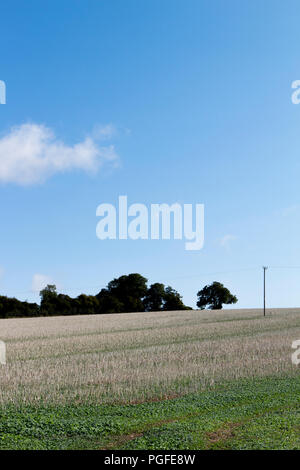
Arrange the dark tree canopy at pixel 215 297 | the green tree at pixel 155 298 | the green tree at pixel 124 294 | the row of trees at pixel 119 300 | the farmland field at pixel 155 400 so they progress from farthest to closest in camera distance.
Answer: the dark tree canopy at pixel 215 297 < the green tree at pixel 155 298 < the green tree at pixel 124 294 < the row of trees at pixel 119 300 < the farmland field at pixel 155 400

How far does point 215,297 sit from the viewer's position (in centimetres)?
12519

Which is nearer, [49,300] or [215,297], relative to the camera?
[49,300]

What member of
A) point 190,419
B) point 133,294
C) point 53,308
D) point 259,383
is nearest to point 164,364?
point 259,383

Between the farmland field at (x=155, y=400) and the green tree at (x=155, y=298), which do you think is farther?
the green tree at (x=155, y=298)

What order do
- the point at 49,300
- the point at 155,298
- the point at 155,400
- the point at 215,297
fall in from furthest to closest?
the point at 215,297, the point at 155,298, the point at 49,300, the point at 155,400

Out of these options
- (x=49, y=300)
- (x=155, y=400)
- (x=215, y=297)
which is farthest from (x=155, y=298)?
(x=155, y=400)

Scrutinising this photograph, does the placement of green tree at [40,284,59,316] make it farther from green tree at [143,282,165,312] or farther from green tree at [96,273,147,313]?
green tree at [143,282,165,312]

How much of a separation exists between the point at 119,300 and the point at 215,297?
27731 mm

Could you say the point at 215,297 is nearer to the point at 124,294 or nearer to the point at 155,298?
the point at 155,298

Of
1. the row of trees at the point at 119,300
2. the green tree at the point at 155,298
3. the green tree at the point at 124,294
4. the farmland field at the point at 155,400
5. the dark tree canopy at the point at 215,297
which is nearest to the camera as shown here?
the farmland field at the point at 155,400

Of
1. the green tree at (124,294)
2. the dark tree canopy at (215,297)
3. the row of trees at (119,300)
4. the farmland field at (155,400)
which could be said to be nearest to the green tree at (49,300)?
the row of trees at (119,300)

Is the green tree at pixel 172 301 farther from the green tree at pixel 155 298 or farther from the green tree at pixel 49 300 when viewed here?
the green tree at pixel 49 300

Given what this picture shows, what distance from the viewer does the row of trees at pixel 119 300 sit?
101188mm

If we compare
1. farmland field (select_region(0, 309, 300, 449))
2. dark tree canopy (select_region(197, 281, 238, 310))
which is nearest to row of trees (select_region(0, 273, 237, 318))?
dark tree canopy (select_region(197, 281, 238, 310))
